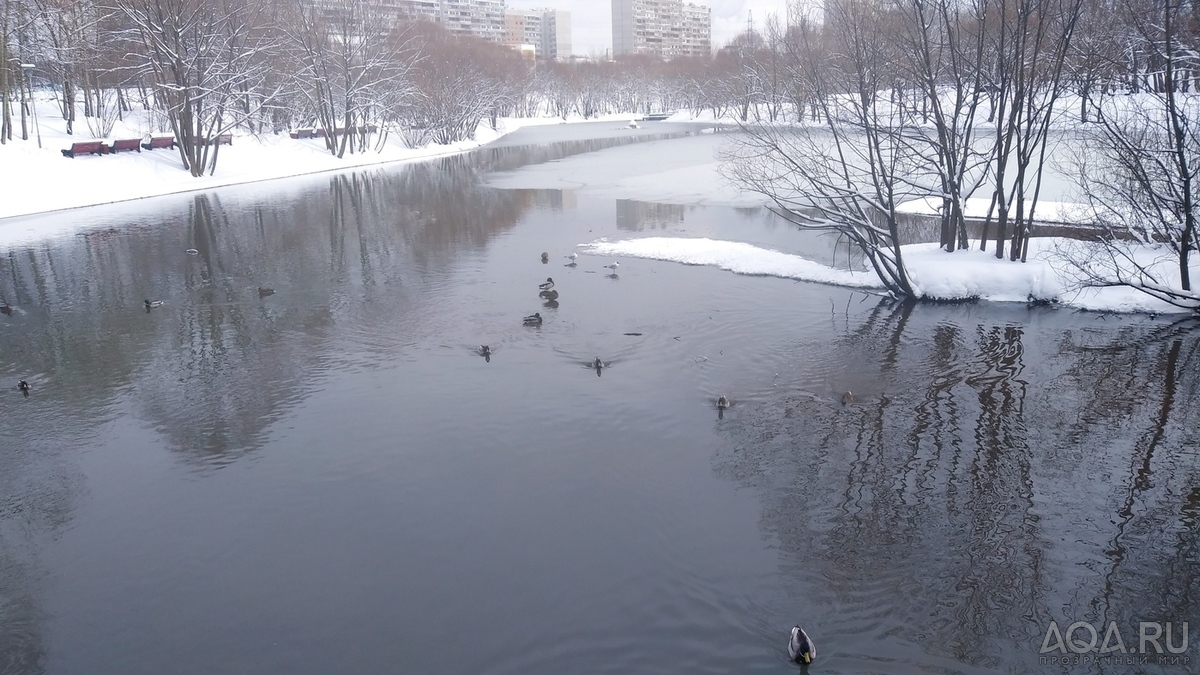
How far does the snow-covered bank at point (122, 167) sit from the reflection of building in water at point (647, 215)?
67.6ft

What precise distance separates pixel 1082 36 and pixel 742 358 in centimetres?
1088

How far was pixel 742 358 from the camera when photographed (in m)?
13.5

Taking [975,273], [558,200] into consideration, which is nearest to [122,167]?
[558,200]

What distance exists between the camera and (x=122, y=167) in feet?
121

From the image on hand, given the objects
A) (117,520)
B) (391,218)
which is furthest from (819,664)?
(391,218)

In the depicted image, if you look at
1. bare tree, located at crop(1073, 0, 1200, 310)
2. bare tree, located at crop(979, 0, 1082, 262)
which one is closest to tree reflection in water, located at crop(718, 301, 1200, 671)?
bare tree, located at crop(1073, 0, 1200, 310)

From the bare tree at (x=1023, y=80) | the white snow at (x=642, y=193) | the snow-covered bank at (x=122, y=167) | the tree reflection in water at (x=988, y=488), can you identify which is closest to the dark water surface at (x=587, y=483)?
the tree reflection in water at (x=988, y=488)

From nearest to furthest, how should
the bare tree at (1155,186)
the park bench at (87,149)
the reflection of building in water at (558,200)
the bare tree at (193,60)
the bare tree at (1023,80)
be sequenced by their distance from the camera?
the bare tree at (1155,186), the bare tree at (1023,80), the reflection of building in water at (558,200), the bare tree at (193,60), the park bench at (87,149)

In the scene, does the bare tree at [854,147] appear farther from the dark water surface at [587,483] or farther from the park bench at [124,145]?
the park bench at [124,145]

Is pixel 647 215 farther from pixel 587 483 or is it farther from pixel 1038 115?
pixel 587 483

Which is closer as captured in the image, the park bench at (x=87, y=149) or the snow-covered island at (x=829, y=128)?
the snow-covered island at (x=829, y=128)

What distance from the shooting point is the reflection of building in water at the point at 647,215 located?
82.7 feet

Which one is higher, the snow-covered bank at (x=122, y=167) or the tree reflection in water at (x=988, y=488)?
the snow-covered bank at (x=122, y=167)

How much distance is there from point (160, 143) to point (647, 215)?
26851 mm
